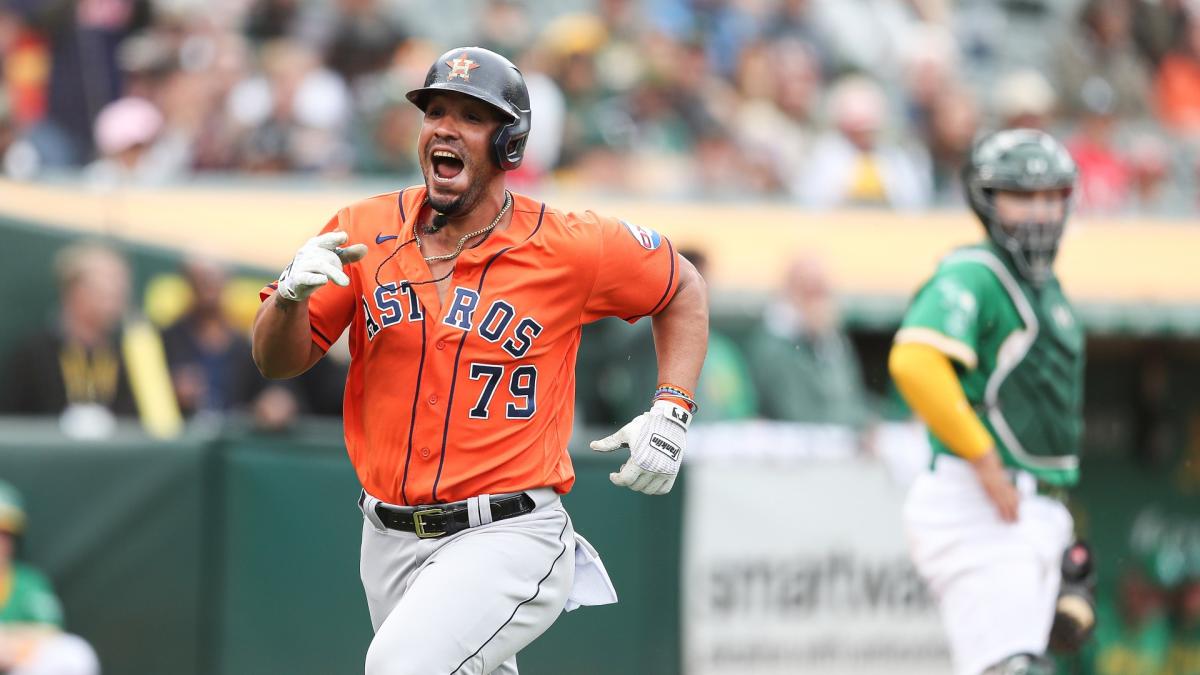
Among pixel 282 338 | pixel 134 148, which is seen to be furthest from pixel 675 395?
pixel 134 148

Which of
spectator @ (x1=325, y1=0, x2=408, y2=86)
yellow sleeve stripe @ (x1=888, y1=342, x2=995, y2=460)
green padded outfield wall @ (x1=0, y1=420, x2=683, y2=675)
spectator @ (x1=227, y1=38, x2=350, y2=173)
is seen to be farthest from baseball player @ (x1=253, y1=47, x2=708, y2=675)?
spectator @ (x1=325, y1=0, x2=408, y2=86)

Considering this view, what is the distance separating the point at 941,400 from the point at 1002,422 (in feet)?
1.27

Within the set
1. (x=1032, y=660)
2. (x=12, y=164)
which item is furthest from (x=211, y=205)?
(x=1032, y=660)

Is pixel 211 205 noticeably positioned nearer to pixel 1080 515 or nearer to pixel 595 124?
pixel 595 124

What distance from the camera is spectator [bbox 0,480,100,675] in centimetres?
774

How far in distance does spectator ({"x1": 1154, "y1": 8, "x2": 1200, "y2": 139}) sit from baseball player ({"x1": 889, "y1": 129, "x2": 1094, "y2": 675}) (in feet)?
31.0

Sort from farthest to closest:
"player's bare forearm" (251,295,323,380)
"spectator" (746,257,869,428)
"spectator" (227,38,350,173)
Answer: "spectator" (227,38,350,173) < "spectator" (746,257,869,428) < "player's bare forearm" (251,295,323,380)

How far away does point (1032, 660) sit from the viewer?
622 cm

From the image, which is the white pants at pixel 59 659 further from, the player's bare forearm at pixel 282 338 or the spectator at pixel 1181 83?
the spectator at pixel 1181 83

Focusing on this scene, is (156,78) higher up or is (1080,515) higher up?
(156,78)

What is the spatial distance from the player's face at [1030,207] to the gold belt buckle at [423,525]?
2.82m

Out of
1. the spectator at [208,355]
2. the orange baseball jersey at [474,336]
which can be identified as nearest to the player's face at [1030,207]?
the orange baseball jersey at [474,336]

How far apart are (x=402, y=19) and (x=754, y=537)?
538 centimetres

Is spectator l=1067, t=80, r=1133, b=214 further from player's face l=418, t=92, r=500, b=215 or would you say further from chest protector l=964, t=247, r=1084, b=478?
player's face l=418, t=92, r=500, b=215
